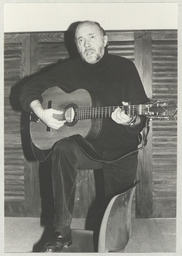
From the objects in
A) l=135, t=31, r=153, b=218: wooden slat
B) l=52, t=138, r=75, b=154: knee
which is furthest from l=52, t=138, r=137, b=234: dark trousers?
l=135, t=31, r=153, b=218: wooden slat

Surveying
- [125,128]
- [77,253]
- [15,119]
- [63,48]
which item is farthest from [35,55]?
[77,253]

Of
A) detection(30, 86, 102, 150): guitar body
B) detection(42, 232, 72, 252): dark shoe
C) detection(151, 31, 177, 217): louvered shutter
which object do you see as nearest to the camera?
detection(42, 232, 72, 252): dark shoe

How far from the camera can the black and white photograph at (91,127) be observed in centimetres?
91

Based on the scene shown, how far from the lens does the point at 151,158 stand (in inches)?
53.0

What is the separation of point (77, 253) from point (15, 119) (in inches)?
29.1

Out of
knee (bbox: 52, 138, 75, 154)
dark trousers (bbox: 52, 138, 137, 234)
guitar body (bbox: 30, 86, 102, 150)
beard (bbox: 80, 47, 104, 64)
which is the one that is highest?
beard (bbox: 80, 47, 104, 64)

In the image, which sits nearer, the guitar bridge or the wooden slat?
the guitar bridge

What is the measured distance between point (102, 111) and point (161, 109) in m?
0.18

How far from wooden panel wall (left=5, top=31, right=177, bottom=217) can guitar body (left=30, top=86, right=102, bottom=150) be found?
0.38 meters

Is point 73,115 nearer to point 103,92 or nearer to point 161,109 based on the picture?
point 103,92

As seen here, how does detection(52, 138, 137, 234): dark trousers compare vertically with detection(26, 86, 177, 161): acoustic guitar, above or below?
below

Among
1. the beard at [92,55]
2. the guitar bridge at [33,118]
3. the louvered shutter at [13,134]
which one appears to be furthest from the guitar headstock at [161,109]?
the louvered shutter at [13,134]

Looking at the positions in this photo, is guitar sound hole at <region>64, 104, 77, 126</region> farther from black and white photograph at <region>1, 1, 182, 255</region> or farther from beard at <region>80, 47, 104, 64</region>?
beard at <region>80, 47, 104, 64</region>

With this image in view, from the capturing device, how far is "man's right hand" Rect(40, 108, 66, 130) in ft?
3.30
